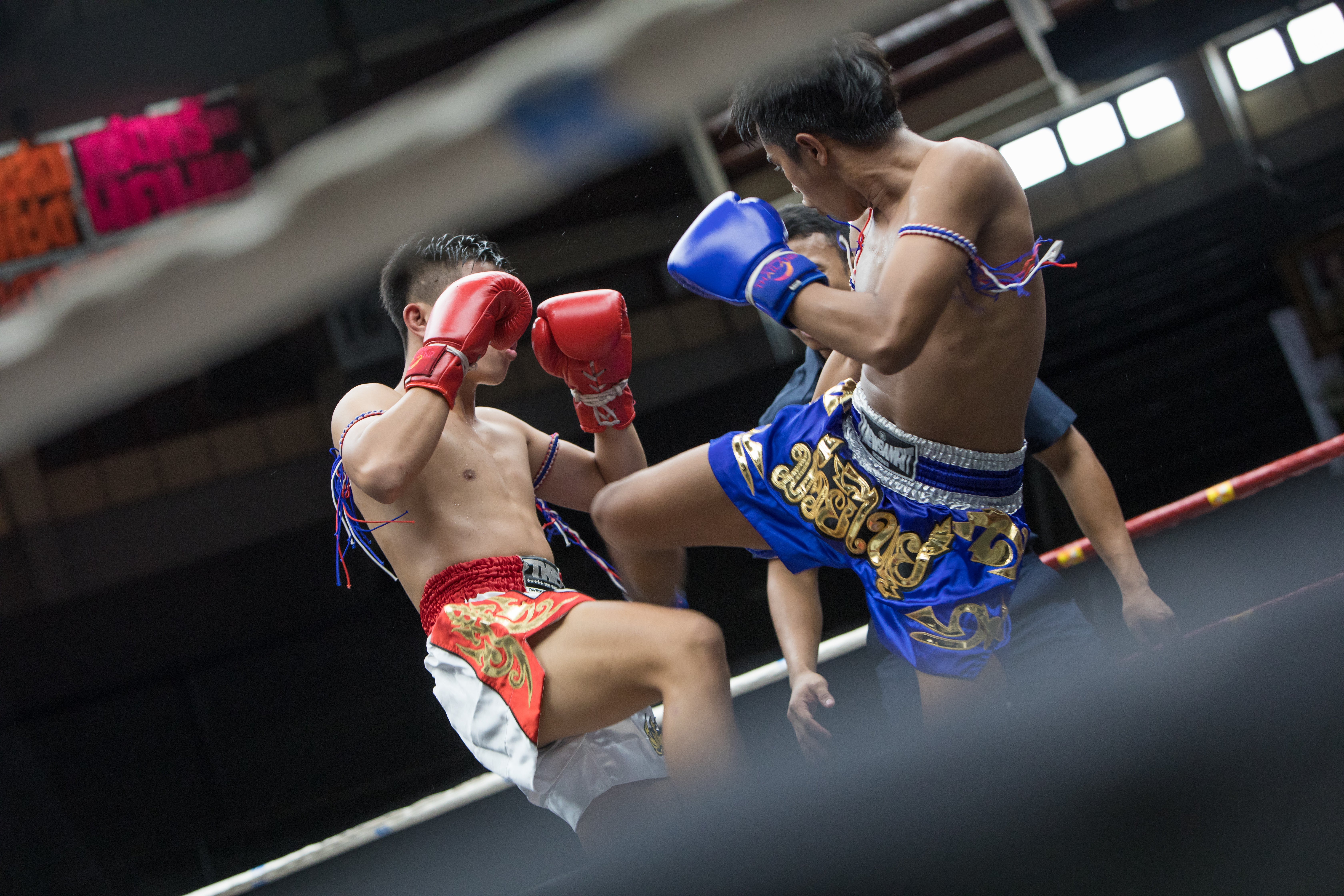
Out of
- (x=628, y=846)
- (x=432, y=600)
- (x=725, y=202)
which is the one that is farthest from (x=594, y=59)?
(x=432, y=600)

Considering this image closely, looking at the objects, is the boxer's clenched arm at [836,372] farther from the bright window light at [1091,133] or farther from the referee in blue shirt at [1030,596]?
the bright window light at [1091,133]

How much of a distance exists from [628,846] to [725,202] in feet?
3.34

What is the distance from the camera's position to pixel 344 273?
1.32ft

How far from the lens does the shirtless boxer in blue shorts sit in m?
1.21

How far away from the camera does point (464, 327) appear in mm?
1319


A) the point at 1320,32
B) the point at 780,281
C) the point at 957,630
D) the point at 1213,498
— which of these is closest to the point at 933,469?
the point at 957,630

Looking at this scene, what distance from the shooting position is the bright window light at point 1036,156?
3.50m

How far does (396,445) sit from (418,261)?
0.50 m

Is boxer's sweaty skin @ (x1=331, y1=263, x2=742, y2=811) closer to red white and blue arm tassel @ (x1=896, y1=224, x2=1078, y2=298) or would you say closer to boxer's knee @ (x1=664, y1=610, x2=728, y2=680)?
boxer's knee @ (x1=664, y1=610, x2=728, y2=680)

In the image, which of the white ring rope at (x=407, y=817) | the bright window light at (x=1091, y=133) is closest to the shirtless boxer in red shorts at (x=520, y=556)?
the white ring rope at (x=407, y=817)

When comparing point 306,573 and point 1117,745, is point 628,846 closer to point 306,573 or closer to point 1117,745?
point 1117,745

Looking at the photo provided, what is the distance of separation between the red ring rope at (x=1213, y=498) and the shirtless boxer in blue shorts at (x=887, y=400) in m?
0.78

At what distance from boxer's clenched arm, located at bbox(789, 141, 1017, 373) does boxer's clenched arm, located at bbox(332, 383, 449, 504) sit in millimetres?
518

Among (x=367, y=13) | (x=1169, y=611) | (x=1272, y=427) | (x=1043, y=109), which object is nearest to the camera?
(x=1169, y=611)
